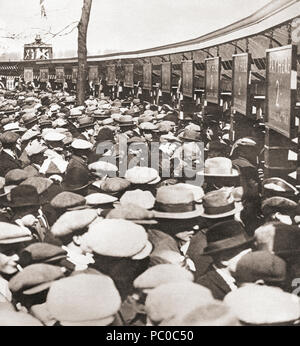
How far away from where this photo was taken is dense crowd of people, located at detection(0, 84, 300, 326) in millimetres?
1928

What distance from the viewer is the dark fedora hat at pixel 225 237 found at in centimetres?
252

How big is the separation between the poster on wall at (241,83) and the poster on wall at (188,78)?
279 cm

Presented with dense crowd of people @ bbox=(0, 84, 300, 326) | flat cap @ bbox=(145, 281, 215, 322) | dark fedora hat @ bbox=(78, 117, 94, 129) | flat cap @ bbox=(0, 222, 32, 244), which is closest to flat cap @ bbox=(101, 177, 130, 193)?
dense crowd of people @ bbox=(0, 84, 300, 326)

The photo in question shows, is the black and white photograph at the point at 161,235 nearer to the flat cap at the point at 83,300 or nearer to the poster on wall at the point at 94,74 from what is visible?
the flat cap at the point at 83,300

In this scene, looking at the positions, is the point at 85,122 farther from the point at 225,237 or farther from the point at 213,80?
the point at 225,237

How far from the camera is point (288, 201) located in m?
3.02

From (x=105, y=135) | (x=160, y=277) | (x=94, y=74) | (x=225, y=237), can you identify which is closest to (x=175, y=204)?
(x=225, y=237)

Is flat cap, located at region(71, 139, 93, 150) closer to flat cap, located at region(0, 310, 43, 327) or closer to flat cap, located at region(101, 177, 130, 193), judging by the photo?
flat cap, located at region(101, 177, 130, 193)

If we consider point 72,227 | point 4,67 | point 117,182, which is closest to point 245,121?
point 117,182

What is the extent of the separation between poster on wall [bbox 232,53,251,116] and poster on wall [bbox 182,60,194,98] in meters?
2.79

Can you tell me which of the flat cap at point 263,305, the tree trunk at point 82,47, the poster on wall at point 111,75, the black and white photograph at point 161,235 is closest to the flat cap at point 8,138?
the black and white photograph at point 161,235

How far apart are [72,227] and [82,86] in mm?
9766
